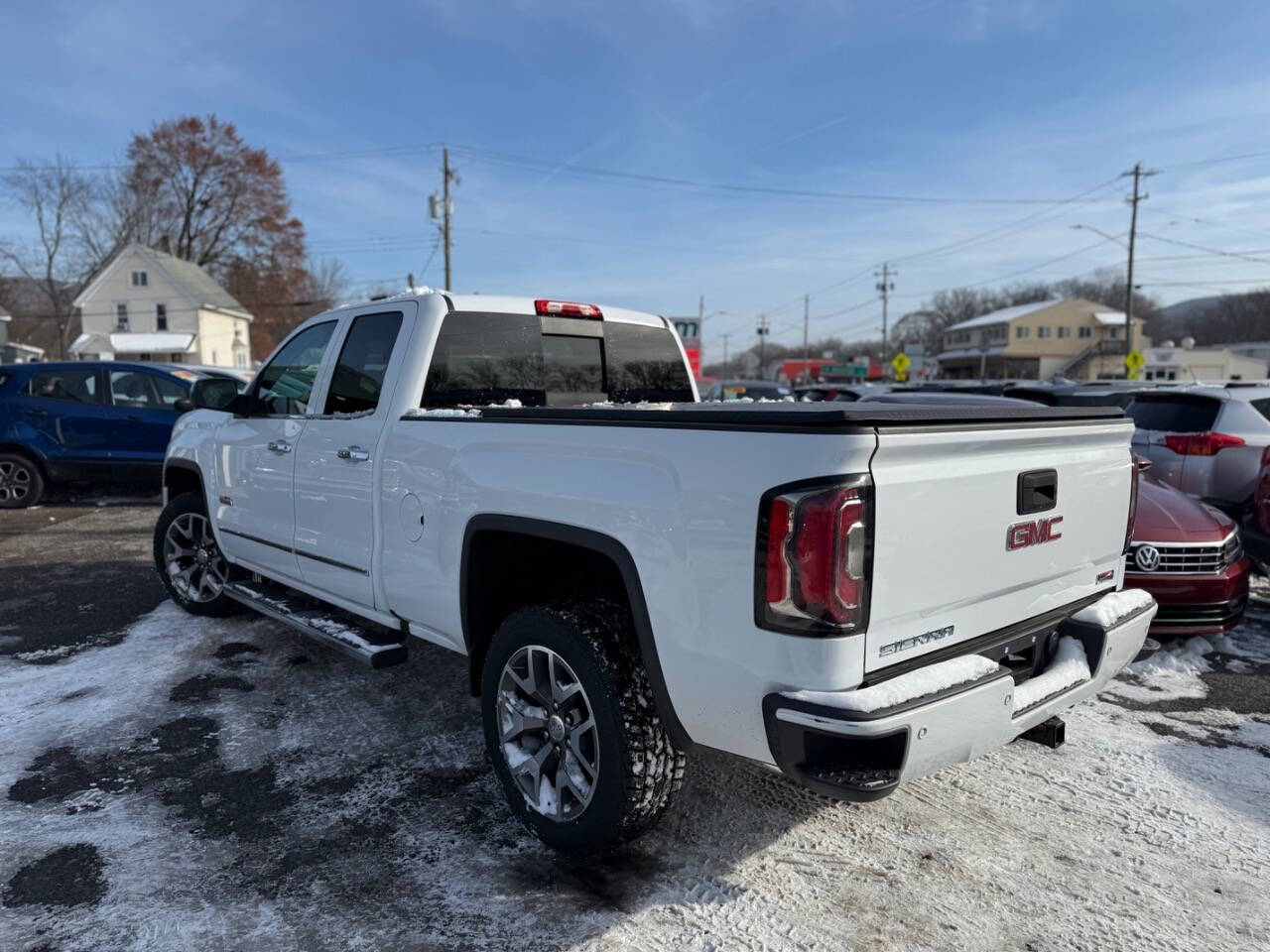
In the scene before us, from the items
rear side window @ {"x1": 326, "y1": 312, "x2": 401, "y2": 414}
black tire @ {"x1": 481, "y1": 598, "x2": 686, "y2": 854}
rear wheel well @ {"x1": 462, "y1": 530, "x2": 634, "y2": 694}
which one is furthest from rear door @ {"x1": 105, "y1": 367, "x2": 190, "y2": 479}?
black tire @ {"x1": 481, "y1": 598, "x2": 686, "y2": 854}

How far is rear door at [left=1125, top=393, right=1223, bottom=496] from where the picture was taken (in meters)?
7.24

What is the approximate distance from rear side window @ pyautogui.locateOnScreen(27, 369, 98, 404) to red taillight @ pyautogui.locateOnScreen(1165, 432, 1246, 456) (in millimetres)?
11913

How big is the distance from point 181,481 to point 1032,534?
5560mm

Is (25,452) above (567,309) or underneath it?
underneath

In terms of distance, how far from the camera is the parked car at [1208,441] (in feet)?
23.2

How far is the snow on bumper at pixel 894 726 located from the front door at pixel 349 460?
2296mm

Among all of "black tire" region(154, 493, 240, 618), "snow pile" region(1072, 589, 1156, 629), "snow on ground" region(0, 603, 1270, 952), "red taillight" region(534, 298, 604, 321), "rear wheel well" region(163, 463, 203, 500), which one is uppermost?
"red taillight" region(534, 298, 604, 321)

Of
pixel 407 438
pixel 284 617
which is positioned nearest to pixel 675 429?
pixel 407 438

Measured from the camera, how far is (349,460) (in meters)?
3.85

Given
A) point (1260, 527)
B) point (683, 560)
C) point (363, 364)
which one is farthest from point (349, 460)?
point (1260, 527)

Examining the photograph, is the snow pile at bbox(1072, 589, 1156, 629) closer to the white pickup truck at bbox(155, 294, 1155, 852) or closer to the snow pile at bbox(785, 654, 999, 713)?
the white pickup truck at bbox(155, 294, 1155, 852)

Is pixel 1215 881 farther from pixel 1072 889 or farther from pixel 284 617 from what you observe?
pixel 284 617

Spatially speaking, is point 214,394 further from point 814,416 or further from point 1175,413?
point 1175,413

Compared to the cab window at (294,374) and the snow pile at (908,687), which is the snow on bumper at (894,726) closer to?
the snow pile at (908,687)
